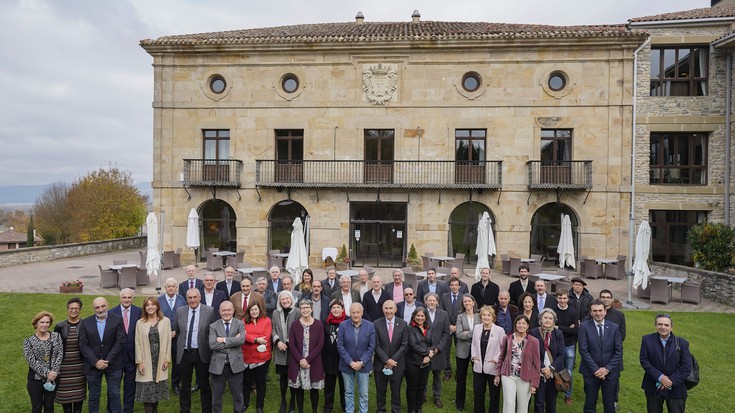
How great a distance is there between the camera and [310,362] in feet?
19.3

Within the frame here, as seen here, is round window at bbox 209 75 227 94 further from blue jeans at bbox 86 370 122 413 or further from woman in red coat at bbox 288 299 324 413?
woman in red coat at bbox 288 299 324 413

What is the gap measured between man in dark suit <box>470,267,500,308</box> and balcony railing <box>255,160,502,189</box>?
1077cm

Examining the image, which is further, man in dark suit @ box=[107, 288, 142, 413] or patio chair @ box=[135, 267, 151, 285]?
patio chair @ box=[135, 267, 151, 285]

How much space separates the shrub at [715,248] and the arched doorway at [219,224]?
1980 centimetres

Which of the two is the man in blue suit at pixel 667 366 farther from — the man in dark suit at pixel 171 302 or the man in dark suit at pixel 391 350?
the man in dark suit at pixel 171 302

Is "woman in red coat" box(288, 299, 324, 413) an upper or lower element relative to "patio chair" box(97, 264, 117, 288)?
upper

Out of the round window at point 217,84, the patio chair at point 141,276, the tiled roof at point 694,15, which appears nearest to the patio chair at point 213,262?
the patio chair at point 141,276

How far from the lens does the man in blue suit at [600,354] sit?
5.69m

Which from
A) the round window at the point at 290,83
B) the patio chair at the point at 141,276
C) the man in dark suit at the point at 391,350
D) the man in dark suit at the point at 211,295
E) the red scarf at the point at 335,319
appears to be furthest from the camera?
the round window at the point at 290,83

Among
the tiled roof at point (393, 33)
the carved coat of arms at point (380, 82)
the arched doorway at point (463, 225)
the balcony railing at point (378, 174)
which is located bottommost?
the arched doorway at point (463, 225)

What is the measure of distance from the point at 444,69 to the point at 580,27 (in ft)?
22.9

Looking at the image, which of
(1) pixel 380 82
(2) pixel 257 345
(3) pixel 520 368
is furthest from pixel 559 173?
(2) pixel 257 345

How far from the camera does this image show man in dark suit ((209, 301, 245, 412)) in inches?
225

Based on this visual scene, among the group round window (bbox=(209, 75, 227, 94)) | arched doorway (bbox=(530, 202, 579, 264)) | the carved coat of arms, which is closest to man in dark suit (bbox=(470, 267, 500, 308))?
arched doorway (bbox=(530, 202, 579, 264))
